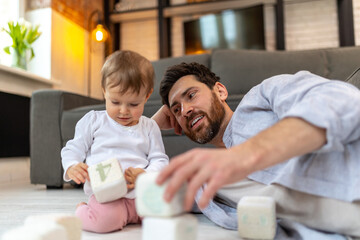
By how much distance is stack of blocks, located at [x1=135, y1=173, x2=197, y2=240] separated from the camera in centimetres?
63

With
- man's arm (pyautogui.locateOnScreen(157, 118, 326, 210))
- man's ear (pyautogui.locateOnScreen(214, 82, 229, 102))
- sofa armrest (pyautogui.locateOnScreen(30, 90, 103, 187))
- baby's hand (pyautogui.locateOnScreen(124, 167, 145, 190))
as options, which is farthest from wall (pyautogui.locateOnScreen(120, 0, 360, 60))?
man's arm (pyautogui.locateOnScreen(157, 118, 326, 210))

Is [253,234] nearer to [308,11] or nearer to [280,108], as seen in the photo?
[280,108]

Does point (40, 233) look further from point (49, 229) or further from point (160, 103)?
point (160, 103)

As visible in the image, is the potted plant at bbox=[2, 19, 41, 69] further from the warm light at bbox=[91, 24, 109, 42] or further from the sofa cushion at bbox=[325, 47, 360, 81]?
the sofa cushion at bbox=[325, 47, 360, 81]

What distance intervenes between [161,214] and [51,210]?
0.97 metres

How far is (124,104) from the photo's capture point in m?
1.14

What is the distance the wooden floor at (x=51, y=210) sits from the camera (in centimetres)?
96

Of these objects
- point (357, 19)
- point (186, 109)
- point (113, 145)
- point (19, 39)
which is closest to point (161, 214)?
point (113, 145)

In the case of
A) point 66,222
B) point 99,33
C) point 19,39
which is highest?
point 99,33

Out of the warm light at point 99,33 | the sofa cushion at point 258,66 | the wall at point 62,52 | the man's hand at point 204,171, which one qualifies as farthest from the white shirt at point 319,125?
the warm light at point 99,33

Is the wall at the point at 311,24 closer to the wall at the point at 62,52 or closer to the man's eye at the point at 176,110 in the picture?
the wall at the point at 62,52

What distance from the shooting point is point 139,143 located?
1182mm

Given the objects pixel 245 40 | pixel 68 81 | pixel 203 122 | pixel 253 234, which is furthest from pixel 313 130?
pixel 245 40

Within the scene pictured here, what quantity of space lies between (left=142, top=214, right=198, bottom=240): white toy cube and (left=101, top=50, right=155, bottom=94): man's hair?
1.87 feet
